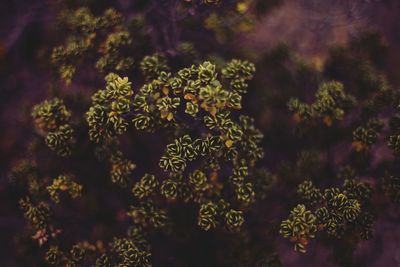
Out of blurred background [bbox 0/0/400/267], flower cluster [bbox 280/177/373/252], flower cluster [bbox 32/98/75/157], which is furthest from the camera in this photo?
blurred background [bbox 0/0/400/267]

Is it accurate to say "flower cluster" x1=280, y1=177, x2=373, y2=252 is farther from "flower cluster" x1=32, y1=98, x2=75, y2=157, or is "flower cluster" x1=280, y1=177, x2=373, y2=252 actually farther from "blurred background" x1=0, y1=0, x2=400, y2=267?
"flower cluster" x1=32, y1=98, x2=75, y2=157

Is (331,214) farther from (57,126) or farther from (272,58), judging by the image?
(57,126)

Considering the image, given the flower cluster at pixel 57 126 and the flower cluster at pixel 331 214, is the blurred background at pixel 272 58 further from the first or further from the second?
the flower cluster at pixel 57 126

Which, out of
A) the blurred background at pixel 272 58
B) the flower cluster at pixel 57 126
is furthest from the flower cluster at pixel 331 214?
the flower cluster at pixel 57 126

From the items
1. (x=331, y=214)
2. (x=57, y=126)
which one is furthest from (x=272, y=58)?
(x=57, y=126)

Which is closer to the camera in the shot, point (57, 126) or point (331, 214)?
point (331, 214)

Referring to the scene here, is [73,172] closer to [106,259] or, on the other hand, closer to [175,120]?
[106,259]

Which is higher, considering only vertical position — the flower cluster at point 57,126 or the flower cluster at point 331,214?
the flower cluster at point 57,126

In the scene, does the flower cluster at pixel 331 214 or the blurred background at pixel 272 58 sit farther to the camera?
the blurred background at pixel 272 58

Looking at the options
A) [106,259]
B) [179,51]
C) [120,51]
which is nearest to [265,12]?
[179,51]

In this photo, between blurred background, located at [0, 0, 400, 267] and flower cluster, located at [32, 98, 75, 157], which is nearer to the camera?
flower cluster, located at [32, 98, 75, 157]

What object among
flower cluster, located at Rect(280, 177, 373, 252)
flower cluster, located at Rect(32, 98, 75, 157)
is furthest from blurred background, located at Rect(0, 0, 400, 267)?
flower cluster, located at Rect(32, 98, 75, 157)
